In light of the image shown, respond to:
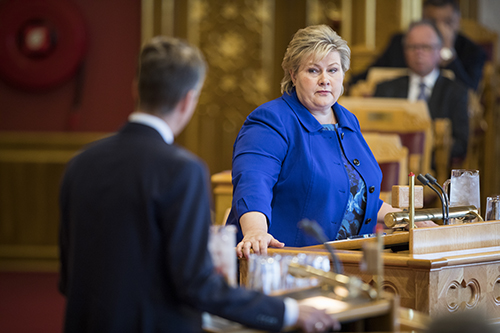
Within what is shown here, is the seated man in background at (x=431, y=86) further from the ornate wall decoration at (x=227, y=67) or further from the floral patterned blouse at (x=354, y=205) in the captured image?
the floral patterned blouse at (x=354, y=205)

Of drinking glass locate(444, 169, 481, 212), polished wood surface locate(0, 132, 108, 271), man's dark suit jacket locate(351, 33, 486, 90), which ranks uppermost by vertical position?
man's dark suit jacket locate(351, 33, 486, 90)

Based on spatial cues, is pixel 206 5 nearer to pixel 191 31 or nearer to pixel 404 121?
pixel 191 31

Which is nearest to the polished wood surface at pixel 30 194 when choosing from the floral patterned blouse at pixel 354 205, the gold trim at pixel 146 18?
the gold trim at pixel 146 18

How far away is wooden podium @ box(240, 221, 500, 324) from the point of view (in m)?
1.86

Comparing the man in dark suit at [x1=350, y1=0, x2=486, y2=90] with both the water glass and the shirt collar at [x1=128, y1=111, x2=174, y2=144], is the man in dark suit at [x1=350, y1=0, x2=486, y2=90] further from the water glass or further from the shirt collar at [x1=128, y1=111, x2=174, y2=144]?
the shirt collar at [x1=128, y1=111, x2=174, y2=144]

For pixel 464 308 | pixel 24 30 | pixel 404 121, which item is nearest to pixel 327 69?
pixel 464 308

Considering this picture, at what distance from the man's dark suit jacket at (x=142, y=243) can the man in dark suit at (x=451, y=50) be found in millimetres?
5379

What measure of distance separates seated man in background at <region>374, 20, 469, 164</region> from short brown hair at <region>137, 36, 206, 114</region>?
4.84 metres

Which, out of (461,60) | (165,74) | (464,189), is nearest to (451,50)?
(461,60)

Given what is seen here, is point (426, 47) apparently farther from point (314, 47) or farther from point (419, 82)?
point (314, 47)

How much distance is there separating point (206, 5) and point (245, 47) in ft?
1.92

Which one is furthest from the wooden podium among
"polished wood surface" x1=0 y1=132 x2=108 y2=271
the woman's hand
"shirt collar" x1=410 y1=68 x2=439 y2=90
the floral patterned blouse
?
"polished wood surface" x1=0 y1=132 x2=108 y2=271

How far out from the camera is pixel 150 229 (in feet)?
4.09

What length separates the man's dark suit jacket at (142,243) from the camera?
48.9 inches
